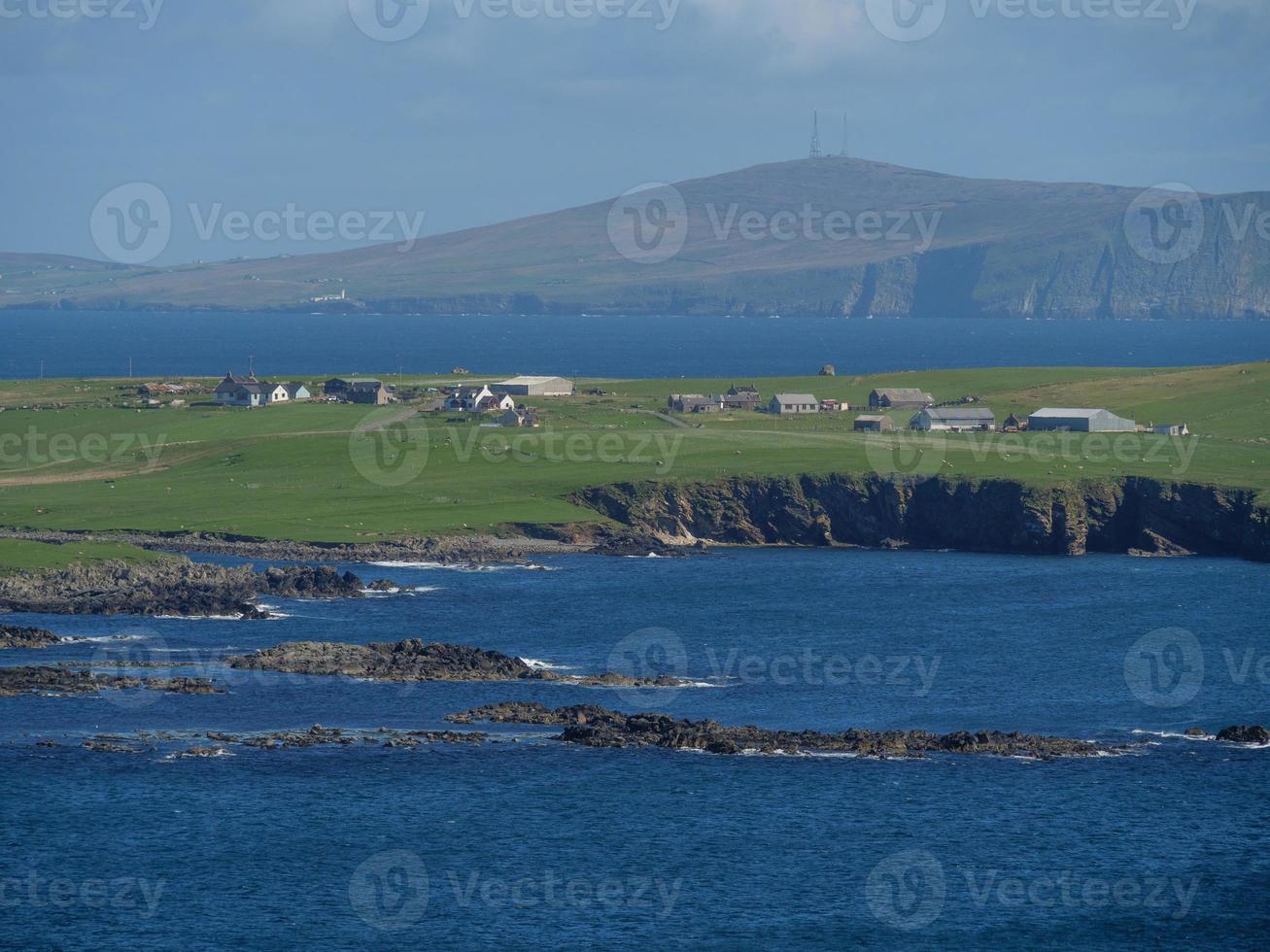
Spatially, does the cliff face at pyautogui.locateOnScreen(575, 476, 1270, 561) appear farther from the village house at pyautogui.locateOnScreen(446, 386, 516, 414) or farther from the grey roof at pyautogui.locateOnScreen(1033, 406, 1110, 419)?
the village house at pyautogui.locateOnScreen(446, 386, 516, 414)

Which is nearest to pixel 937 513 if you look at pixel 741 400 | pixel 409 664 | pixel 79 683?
pixel 741 400

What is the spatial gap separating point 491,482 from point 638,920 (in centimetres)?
7500

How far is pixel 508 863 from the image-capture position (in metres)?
56.5

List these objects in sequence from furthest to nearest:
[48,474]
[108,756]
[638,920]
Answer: [48,474], [108,756], [638,920]

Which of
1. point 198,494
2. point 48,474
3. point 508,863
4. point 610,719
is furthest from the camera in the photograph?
point 48,474

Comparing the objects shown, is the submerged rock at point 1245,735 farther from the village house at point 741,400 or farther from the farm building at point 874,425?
the village house at point 741,400

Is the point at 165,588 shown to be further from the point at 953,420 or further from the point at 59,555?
the point at 953,420

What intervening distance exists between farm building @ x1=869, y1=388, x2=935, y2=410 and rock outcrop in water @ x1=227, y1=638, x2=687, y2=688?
8494 cm

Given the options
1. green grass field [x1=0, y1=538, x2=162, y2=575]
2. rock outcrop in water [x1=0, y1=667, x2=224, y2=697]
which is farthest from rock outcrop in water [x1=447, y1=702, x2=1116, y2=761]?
green grass field [x1=0, y1=538, x2=162, y2=575]

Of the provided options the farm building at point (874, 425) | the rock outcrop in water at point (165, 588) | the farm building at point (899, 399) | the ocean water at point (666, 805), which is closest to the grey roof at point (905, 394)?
the farm building at point (899, 399)

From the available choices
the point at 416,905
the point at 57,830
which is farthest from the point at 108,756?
the point at 416,905

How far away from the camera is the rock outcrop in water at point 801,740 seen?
223 ft

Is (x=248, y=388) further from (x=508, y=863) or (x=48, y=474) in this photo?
(x=508, y=863)

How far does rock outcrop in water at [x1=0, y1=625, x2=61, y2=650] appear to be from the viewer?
271 ft
